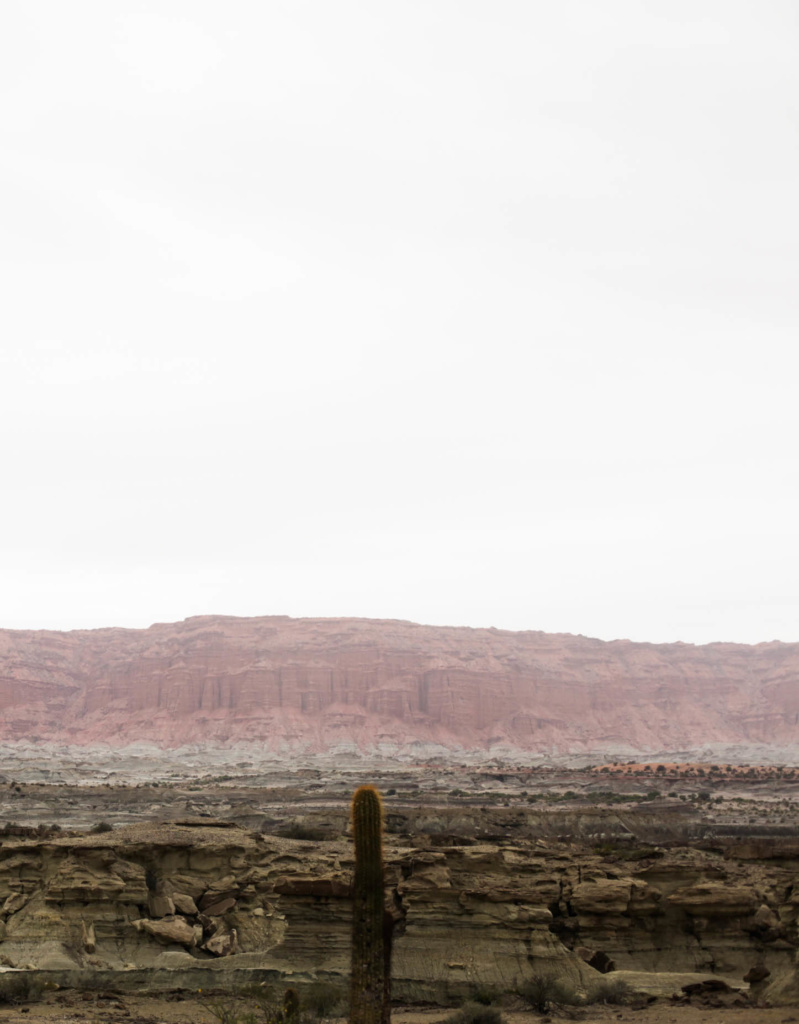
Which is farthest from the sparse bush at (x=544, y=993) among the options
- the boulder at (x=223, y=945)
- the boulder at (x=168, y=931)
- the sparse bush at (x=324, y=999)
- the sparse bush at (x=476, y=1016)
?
the boulder at (x=168, y=931)

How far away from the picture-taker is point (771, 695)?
14738 cm

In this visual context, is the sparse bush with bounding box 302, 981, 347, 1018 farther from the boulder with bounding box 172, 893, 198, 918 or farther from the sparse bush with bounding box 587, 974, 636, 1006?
the boulder with bounding box 172, 893, 198, 918

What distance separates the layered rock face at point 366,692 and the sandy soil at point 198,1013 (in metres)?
110

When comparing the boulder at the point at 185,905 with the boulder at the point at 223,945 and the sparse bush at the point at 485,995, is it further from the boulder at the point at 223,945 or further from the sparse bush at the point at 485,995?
the sparse bush at the point at 485,995

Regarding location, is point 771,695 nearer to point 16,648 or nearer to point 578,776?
point 578,776

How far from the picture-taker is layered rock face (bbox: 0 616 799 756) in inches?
5118

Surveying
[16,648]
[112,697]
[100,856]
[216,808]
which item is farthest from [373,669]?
[100,856]

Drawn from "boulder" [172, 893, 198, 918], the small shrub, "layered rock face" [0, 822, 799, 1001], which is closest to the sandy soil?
the small shrub

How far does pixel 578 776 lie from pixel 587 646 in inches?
3163

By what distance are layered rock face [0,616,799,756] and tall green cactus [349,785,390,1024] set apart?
113609mm

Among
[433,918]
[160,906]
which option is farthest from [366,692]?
[433,918]

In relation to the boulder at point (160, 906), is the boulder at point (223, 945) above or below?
below

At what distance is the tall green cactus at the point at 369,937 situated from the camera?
36.9 feet

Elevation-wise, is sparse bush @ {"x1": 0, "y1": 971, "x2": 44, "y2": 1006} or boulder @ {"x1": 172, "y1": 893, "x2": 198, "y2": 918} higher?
boulder @ {"x1": 172, "y1": 893, "x2": 198, "y2": 918}
